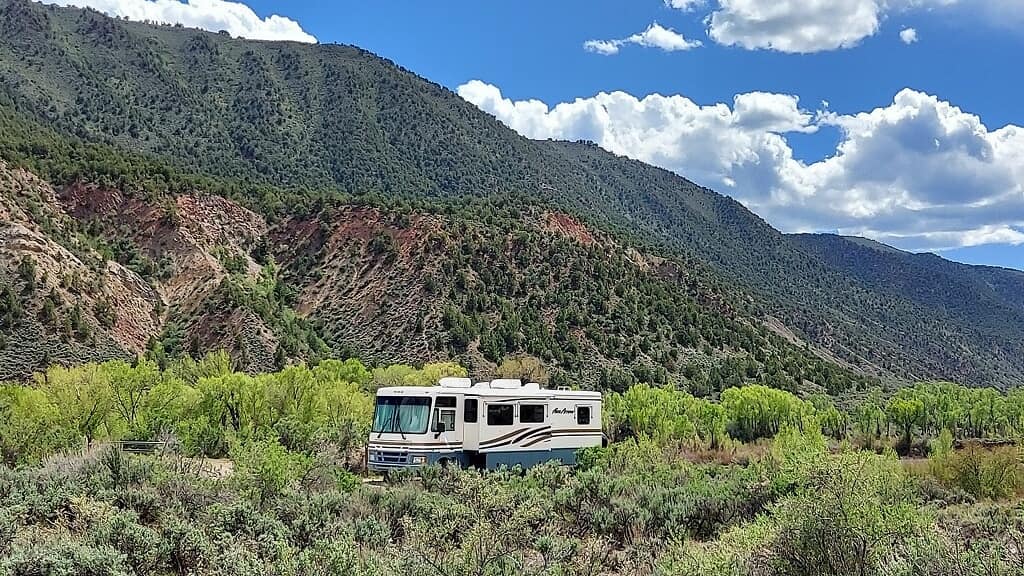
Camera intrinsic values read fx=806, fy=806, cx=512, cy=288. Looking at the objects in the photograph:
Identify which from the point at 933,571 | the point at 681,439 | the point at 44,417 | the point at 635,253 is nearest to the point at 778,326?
the point at 635,253

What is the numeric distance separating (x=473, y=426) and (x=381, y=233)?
4193cm

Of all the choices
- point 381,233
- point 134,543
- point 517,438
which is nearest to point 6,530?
point 134,543

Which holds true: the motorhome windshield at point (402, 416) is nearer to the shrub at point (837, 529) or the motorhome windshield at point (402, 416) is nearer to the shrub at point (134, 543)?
the shrub at point (134, 543)

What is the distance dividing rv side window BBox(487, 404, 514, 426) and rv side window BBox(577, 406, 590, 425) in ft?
8.41

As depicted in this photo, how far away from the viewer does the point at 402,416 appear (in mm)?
19953

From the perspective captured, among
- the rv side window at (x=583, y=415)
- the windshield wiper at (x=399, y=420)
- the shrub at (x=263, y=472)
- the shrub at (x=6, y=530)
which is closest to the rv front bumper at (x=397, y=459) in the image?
the windshield wiper at (x=399, y=420)

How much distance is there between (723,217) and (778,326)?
5037 cm

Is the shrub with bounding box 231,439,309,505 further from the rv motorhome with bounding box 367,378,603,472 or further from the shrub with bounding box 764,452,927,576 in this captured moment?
the shrub with bounding box 764,452,927,576

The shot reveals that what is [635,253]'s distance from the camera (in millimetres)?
69062

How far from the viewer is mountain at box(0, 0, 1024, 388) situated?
171 ft

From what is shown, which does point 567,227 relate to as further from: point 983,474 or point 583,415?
point 983,474

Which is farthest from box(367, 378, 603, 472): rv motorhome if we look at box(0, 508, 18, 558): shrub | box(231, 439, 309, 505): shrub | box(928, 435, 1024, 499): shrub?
box(0, 508, 18, 558): shrub

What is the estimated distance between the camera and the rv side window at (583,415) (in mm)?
23031

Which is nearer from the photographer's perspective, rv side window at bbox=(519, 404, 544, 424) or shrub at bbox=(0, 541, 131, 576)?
shrub at bbox=(0, 541, 131, 576)
